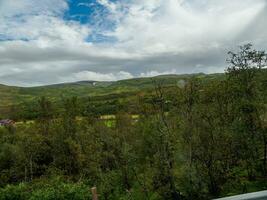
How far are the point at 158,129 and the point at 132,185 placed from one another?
6404mm

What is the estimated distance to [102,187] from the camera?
26188 millimetres

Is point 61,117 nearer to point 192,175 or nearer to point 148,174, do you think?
point 148,174

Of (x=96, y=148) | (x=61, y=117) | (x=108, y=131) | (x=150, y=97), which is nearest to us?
(x=150, y=97)

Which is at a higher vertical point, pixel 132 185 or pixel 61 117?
pixel 61 117

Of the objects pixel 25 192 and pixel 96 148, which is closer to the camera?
pixel 25 192

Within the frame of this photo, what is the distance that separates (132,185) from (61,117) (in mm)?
14514

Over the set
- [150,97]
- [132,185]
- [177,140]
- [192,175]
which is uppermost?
[150,97]

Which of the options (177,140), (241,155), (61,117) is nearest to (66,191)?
(177,140)

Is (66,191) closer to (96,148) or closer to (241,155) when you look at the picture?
(96,148)

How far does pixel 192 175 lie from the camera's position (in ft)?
71.0

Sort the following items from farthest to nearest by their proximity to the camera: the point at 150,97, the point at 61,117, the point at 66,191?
the point at 61,117 < the point at 150,97 < the point at 66,191

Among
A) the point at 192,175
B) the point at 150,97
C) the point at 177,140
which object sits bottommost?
the point at 192,175

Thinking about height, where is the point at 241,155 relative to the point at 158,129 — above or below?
below

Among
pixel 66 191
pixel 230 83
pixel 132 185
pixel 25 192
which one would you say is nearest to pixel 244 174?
pixel 230 83
